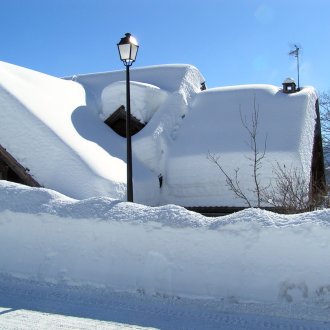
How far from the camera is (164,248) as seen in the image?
548cm

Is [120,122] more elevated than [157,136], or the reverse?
[120,122]

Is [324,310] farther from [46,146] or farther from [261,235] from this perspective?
[46,146]

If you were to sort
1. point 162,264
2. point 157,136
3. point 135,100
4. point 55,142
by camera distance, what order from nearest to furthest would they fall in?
1. point 162,264
2. point 55,142
3. point 157,136
4. point 135,100

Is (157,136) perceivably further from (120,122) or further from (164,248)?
(164,248)

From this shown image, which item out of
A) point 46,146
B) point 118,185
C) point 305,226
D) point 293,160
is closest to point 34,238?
point 305,226

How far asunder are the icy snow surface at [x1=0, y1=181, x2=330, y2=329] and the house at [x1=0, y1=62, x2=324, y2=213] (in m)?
4.50

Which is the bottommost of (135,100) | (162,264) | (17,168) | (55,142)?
(162,264)

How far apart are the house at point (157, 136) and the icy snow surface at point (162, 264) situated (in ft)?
14.8

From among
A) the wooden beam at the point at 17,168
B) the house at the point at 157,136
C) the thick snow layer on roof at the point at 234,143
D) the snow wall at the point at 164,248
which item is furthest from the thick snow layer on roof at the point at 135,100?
the snow wall at the point at 164,248

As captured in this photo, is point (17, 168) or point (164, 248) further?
point (17, 168)

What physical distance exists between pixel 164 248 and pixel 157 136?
8.25 metres

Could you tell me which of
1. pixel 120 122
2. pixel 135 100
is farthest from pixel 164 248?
pixel 135 100

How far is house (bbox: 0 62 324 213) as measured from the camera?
451 inches

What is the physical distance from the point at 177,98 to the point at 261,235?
10.5m
